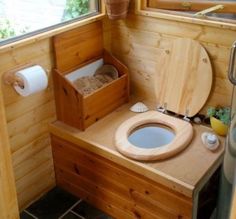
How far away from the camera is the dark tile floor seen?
6.95ft

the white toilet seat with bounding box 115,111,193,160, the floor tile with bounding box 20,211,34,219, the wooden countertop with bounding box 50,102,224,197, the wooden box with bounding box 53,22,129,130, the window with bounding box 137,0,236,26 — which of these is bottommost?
the floor tile with bounding box 20,211,34,219

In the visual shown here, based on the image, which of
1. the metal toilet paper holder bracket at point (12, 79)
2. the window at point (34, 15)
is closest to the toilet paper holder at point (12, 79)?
the metal toilet paper holder bracket at point (12, 79)

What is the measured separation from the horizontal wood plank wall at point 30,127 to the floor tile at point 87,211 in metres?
0.23

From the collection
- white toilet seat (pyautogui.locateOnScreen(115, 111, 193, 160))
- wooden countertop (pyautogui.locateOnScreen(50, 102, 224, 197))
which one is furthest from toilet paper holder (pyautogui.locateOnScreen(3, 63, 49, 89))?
white toilet seat (pyautogui.locateOnScreen(115, 111, 193, 160))

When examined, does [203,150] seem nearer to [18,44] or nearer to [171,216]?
[171,216]

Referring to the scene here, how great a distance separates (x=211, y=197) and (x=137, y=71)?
81cm

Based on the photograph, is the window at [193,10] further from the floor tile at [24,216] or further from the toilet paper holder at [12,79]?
the floor tile at [24,216]

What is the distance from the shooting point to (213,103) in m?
2.10

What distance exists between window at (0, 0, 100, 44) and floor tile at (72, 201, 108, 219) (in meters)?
0.95

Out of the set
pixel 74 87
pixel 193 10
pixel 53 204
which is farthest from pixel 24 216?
pixel 193 10

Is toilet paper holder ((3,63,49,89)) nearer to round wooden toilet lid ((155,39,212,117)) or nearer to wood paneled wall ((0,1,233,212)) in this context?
wood paneled wall ((0,1,233,212))

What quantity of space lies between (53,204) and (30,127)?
0.47 m

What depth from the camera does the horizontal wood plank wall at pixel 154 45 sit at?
1981 mm

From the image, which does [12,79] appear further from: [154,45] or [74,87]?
[154,45]
